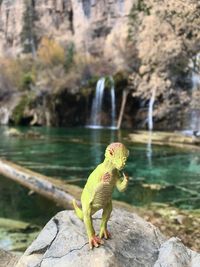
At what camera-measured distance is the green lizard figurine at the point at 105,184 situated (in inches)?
199

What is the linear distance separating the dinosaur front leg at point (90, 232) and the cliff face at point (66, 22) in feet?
208

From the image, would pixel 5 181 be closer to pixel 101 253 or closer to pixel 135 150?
pixel 135 150

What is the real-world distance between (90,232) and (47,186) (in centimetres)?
969

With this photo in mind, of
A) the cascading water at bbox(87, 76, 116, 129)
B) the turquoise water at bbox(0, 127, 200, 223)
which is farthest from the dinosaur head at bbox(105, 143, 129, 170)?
the cascading water at bbox(87, 76, 116, 129)

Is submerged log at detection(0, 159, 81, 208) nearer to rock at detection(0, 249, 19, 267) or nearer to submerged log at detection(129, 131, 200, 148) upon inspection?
rock at detection(0, 249, 19, 267)

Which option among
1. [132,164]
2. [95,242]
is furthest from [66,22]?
[95,242]

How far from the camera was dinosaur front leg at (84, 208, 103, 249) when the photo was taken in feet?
16.2

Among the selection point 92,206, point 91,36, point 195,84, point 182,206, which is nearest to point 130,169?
point 182,206

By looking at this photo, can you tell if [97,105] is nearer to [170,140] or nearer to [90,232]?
[170,140]

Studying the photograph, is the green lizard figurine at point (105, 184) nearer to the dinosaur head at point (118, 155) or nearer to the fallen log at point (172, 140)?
the dinosaur head at point (118, 155)

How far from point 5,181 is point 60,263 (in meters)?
12.2

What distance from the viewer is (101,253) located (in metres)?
4.80

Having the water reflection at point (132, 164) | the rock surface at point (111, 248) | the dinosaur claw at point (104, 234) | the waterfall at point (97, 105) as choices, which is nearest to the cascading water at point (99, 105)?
the waterfall at point (97, 105)

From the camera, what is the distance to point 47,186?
47.7 ft
